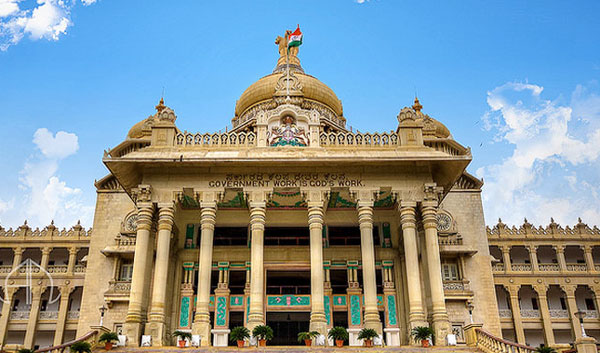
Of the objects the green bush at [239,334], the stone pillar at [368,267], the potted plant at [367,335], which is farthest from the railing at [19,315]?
the potted plant at [367,335]

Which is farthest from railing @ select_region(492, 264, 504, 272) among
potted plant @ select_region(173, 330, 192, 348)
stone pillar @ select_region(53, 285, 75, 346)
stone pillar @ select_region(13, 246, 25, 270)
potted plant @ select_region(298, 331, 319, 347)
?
stone pillar @ select_region(13, 246, 25, 270)

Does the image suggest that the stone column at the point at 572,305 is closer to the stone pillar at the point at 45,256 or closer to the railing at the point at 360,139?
the railing at the point at 360,139

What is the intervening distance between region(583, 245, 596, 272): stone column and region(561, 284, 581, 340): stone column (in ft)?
6.78

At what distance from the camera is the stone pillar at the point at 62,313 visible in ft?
135

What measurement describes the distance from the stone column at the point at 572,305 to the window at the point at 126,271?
33504mm

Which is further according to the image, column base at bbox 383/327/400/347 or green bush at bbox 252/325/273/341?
column base at bbox 383/327/400/347

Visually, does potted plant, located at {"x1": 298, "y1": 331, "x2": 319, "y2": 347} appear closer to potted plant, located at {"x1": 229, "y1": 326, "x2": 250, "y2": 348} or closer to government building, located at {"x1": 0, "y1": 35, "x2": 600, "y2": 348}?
government building, located at {"x1": 0, "y1": 35, "x2": 600, "y2": 348}

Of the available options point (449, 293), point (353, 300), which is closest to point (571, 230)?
point (449, 293)

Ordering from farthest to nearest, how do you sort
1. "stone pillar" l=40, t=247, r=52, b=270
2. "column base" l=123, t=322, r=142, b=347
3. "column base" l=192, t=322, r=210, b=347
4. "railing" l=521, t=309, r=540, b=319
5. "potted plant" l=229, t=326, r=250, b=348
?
"stone pillar" l=40, t=247, r=52, b=270 < "railing" l=521, t=309, r=540, b=319 < "column base" l=123, t=322, r=142, b=347 < "column base" l=192, t=322, r=210, b=347 < "potted plant" l=229, t=326, r=250, b=348

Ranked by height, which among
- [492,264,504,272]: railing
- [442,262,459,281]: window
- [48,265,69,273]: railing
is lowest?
[442,262,459,281]: window

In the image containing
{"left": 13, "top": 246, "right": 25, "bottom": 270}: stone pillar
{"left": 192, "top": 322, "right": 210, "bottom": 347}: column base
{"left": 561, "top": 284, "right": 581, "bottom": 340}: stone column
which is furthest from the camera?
{"left": 13, "top": 246, "right": 25, "bottom": 270}: stone pillar

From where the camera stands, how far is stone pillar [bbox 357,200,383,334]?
2349 centimetres

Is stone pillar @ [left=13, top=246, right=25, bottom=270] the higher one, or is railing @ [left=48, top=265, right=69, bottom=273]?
stone pillar @ [left=13, top=246, right=25, bottom=270]

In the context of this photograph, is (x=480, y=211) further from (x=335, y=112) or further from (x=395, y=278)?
(x=335, y=112)
